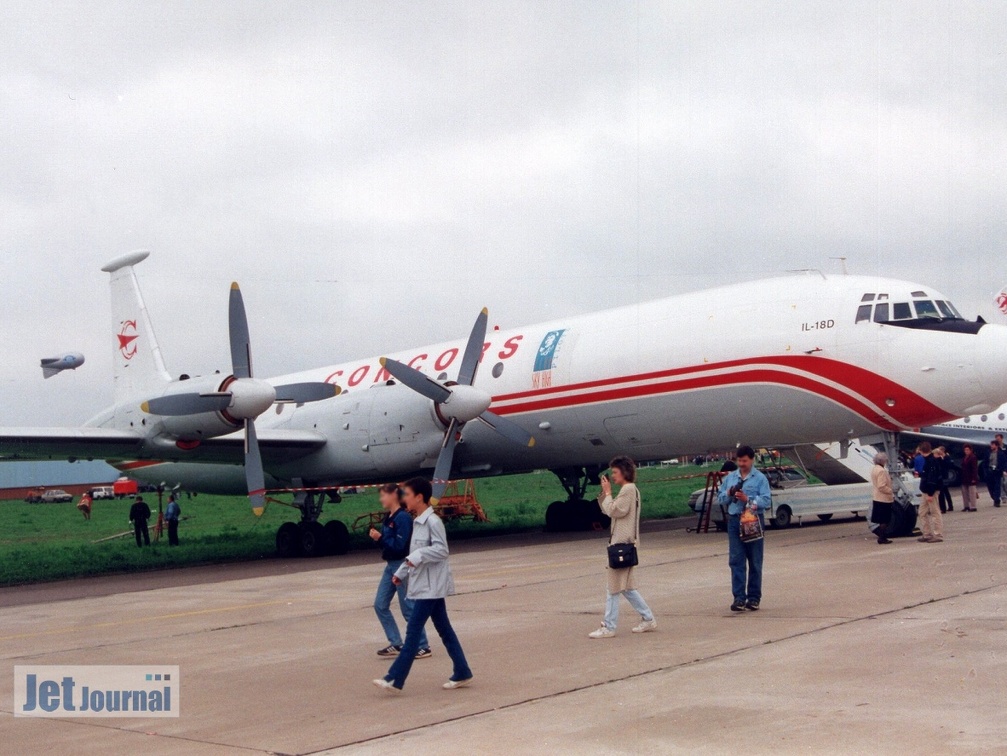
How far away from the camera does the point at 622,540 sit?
10180mm

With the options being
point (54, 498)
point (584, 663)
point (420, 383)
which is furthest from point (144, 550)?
point (54, 498)

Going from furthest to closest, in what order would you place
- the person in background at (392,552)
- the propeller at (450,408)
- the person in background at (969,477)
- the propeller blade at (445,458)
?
the person in background at (969,477), the propeller blade at (445,458), the propeller at (450,408), the person in background at (392,552)

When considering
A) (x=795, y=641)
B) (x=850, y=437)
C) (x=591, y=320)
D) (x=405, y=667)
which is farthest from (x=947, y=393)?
(x=405, y=667)

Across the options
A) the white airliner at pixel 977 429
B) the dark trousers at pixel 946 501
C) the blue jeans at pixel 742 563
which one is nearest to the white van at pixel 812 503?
the dark trousers at pixel 946 501

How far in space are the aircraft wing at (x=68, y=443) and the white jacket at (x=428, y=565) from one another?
1397 cm

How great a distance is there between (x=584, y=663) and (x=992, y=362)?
10.8 meters

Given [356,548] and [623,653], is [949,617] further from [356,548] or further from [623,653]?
[356,548]

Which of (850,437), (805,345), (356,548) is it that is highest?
(805,345)

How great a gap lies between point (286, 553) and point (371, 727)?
17.1 meters

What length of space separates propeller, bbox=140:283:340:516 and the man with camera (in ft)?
35.0

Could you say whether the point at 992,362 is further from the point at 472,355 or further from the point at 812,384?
the point at 472,355

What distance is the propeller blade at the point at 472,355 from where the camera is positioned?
74.2 feet

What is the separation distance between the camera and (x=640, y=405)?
68.0ft

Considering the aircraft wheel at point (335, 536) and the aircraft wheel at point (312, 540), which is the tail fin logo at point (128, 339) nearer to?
the aircraft wheel at point (312, 540)
